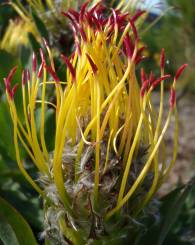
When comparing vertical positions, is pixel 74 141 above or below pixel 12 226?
above

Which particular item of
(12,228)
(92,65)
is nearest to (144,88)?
(92,65)

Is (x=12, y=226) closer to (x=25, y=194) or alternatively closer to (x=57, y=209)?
(x=57, y=209)

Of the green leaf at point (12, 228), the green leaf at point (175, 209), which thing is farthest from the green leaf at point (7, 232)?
the green leaf at point (175, 209)

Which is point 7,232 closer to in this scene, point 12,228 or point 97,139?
point 12,228

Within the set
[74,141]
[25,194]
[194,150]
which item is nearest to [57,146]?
[74,141]

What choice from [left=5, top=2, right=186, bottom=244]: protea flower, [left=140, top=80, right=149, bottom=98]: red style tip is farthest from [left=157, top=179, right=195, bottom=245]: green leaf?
[left=140, top=80, right=149, bottom=98]: red style tip

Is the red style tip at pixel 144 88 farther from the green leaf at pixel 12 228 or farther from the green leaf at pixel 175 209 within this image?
the green leaf at pixel 12 228

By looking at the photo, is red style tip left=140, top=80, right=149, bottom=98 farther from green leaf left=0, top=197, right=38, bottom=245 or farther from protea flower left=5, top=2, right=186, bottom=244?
green leaf left=0, top=197, right=38, bottom=245
